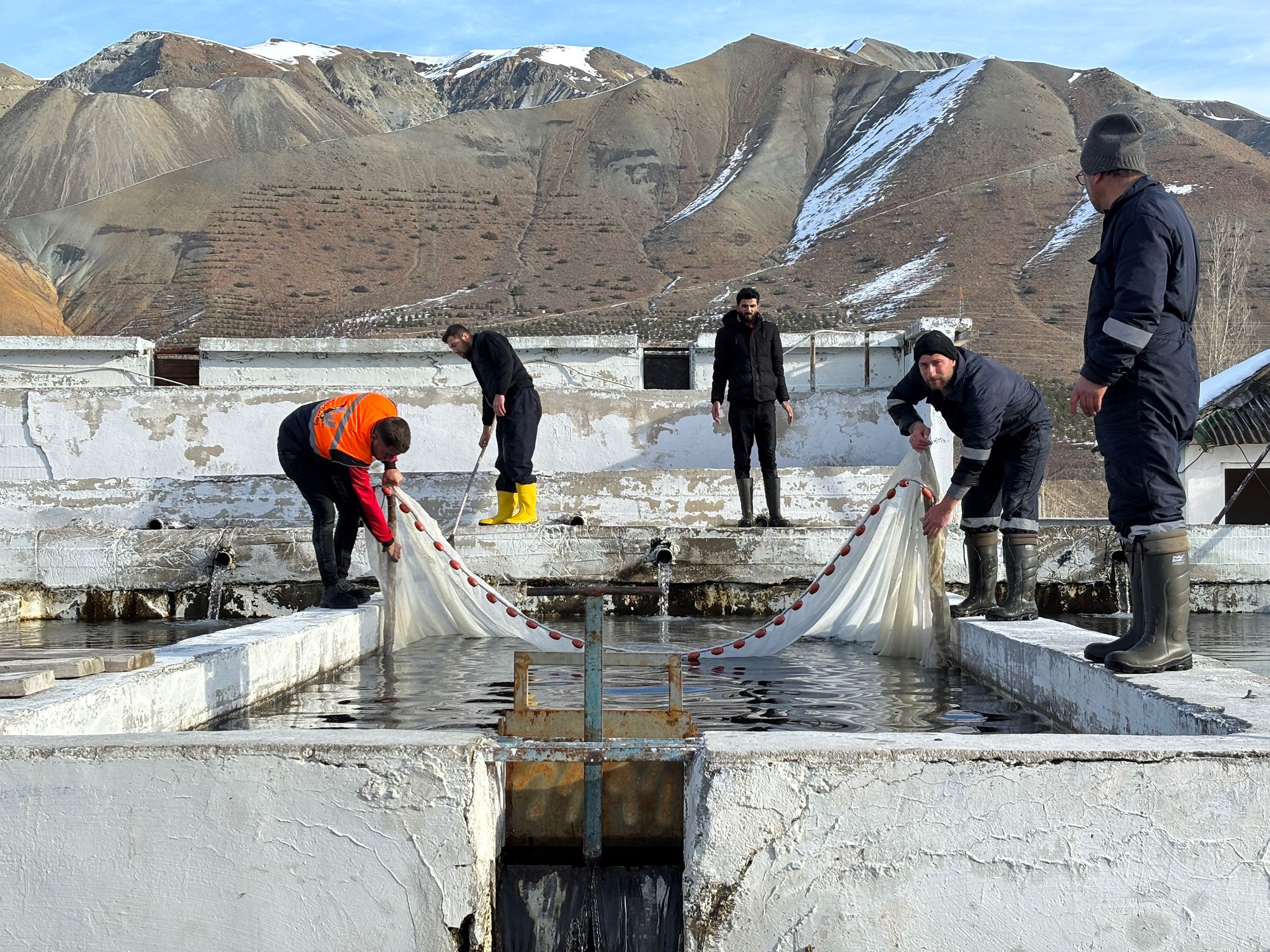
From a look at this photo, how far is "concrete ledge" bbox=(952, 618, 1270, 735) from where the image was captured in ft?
10.1

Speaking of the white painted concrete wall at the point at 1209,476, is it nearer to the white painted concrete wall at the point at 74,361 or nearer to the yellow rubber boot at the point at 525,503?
Result: the yellow rubber boot at the point at 525,503

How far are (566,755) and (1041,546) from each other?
7.18 metres

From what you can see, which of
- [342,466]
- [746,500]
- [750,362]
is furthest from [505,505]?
[342,466]

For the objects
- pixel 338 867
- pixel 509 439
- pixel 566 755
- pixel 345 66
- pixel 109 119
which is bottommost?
pixel 338 867

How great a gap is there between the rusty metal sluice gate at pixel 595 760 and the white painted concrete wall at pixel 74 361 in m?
15.0

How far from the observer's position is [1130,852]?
2.44 metres

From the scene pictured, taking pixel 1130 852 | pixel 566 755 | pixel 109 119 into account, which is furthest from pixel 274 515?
pixel 109 119

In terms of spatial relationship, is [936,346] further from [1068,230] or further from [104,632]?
[1068,230]

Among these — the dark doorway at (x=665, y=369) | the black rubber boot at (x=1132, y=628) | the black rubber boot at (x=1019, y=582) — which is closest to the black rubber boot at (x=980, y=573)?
the black rubber boot at (x=1019, y=582)

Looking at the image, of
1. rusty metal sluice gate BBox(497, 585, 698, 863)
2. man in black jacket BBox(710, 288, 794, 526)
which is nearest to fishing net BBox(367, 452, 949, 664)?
man in black jacket BBox(710, 288, 794, 526)

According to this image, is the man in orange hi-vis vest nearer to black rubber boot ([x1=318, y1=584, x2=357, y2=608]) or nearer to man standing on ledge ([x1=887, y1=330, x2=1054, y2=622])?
black rubber boot ([x1=318, y1=584, x2=357, y2=608])

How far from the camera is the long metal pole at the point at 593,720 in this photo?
2.79 meters

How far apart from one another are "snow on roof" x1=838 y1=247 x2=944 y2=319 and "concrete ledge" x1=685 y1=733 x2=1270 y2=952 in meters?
69.0

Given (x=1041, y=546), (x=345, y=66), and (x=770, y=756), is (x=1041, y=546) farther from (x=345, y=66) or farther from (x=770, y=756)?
(x=345, y=66)
